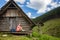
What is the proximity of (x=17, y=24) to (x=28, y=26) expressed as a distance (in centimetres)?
141

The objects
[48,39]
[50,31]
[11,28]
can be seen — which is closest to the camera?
[48,39]

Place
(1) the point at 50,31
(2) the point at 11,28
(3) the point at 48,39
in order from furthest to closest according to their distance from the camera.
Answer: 1. (1) the point at 50,31
2. (2) the point at 11,28
3. (3) the point at 48,39

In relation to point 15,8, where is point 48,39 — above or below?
below

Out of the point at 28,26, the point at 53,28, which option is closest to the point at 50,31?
the point at 53,28

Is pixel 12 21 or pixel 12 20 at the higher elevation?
pixel 12 20

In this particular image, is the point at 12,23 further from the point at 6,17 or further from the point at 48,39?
the point at 48,39

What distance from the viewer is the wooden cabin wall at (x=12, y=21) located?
28.6 m

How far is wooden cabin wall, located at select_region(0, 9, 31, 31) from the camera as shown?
93.8ft

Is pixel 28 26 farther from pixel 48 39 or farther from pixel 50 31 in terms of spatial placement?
pixel 50 31

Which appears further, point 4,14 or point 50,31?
point 50,31

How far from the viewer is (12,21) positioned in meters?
28.8

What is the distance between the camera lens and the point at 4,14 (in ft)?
94.2

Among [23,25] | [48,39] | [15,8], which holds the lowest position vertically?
[48,39]

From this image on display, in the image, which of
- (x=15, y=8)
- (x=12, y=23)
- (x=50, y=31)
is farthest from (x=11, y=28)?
(x=50, y=31)
